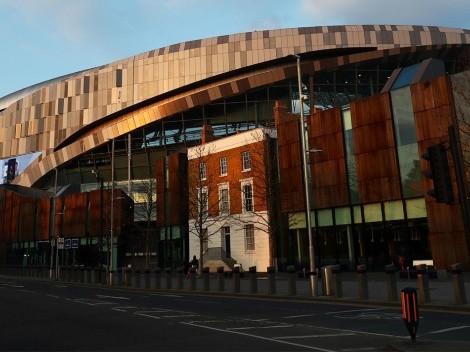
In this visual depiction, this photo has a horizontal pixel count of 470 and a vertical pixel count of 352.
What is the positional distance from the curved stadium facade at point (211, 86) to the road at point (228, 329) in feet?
155

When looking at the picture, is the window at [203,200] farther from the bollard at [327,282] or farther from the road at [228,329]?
the road at [228,329]

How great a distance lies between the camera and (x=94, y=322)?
43.2 ft

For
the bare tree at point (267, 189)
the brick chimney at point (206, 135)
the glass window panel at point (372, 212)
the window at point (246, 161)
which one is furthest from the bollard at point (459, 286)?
the brick chimney at point (206, 135)

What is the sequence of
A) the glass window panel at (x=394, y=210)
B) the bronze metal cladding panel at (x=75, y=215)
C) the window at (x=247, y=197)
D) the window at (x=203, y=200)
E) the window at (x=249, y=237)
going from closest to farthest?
the glass window panel at (x=394, y=210), the window at (x=203, y=200), the window at (x=249, y=237), the window at (x=247, y=197), the bronze metal cladding panel at (x=75, y=215)

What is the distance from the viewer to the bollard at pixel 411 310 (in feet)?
29.3

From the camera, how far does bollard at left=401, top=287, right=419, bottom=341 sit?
29.3ft

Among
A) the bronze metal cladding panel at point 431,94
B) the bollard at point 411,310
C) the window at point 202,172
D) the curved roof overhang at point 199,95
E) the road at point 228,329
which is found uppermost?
the curved roof overhang at point 199,95

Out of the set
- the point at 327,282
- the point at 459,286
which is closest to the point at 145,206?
the point at 327,282

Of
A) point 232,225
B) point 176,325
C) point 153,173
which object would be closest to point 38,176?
point 153,173

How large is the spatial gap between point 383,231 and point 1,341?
26939 millimetres

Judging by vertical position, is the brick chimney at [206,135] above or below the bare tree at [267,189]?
above

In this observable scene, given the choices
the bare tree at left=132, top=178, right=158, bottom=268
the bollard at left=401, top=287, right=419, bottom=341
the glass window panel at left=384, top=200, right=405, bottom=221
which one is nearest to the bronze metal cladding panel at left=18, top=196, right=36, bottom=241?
the bare tree at left=132, top=178, right=158, bottom=268

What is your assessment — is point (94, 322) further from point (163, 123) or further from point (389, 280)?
point (163, 123)

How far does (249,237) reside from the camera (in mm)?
41812
